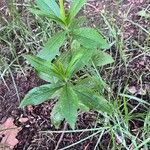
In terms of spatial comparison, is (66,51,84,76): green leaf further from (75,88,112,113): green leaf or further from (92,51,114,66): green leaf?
(92,51,114,66): green leaf

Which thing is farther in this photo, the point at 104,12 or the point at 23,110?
the point at 104,12

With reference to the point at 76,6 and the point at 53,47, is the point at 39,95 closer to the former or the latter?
the point at 53,47

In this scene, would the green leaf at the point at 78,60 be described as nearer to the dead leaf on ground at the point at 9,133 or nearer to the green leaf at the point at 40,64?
the green leaf at the point at 40,64

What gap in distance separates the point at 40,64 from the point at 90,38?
218mm

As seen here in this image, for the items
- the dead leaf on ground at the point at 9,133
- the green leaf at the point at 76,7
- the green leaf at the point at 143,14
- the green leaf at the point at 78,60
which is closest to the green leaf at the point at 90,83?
the green leaf at the point at 78,60

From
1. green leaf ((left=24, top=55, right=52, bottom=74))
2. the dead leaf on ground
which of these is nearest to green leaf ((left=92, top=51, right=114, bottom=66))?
green leaf ((left=24, top=55, right=52, bottom=74))

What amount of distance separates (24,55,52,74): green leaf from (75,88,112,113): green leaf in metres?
0.14

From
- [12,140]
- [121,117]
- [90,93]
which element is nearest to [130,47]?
[121,117]

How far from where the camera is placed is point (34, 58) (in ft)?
4.50

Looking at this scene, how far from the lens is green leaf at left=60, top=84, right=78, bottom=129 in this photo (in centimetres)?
130

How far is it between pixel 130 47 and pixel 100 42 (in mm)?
518

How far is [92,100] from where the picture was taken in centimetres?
139

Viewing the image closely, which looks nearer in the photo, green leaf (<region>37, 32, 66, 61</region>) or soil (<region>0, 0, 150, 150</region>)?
green leaf (<region>37, 32, 66, 61</region>)

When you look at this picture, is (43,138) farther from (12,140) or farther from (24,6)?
(24,6)
